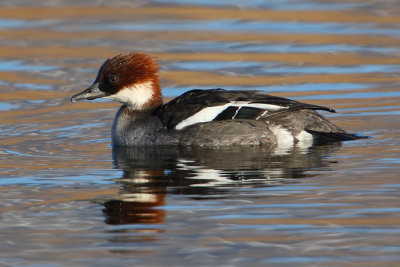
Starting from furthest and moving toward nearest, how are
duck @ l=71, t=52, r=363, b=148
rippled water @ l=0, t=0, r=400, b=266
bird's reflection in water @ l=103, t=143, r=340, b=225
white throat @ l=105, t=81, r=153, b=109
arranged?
1. white throat @ l=105, t=81, r=153, b=109
2. duck @ l=71, t=52, r=363, b=148
3. bird's reflection in water @ l=103, t=143, r=340, b=225
4. rippled water @ l=0, t=0, r=400, b=266

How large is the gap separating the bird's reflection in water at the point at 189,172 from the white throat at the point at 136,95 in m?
0.68

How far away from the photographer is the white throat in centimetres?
1146

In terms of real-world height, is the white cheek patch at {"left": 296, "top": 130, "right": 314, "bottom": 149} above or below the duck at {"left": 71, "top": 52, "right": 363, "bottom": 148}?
below

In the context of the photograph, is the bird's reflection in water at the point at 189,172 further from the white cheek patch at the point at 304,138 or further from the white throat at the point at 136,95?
the white throat at the point at 136,95

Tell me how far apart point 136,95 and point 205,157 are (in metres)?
1.56

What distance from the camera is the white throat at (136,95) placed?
451 inches

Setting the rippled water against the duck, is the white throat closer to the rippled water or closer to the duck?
the duck

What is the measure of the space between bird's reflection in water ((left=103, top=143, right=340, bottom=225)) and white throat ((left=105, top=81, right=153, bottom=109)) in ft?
2.24

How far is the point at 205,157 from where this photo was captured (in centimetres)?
1039

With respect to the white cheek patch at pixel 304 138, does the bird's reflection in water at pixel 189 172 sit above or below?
below

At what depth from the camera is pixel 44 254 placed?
6977mm

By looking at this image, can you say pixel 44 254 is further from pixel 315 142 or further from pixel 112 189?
pixel 315 142

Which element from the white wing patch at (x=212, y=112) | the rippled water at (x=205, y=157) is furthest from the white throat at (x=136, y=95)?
the white wing patch at (x=212, y=112)

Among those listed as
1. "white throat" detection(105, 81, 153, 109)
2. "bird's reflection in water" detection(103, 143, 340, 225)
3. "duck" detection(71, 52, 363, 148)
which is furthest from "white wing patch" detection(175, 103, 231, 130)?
"white throat" detection(105, 81, 153, 109)
